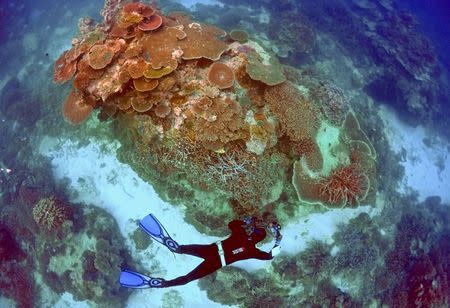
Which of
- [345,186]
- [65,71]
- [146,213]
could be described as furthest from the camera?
[146,213]

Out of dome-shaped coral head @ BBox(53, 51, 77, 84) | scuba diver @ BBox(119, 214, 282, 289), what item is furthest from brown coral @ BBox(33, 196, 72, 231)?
dome-shaped coral head @ BBox(53, 51, 77, 84)

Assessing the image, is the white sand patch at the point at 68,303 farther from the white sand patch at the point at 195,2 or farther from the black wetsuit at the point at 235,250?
the white sand patch at the point at 195,2

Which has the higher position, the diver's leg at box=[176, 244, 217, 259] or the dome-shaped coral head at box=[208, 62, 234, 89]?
the dome-shaped coral head at box=[208, 62, 234, 89]

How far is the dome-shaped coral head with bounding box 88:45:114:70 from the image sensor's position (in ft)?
23.2

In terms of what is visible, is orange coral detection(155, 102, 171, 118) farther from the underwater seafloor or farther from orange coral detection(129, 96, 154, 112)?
orange coral detection(129, 96, 154, 112)

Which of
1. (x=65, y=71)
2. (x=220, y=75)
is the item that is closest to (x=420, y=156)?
(x=220, y=75)

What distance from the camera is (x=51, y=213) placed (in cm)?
898

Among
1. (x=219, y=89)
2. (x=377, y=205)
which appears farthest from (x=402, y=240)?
(x=219, y=89)

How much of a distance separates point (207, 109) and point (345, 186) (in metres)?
3.55

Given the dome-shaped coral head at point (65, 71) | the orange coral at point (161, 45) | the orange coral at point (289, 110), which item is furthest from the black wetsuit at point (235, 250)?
the dome-shaped coral head at point (65, 71)

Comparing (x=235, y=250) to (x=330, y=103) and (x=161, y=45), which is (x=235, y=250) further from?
(x=161, y=45)

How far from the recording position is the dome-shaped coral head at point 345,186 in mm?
7703

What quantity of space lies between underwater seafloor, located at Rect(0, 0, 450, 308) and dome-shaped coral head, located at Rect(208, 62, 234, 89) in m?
0.03

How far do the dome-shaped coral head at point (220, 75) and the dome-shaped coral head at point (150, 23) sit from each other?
1.47m
